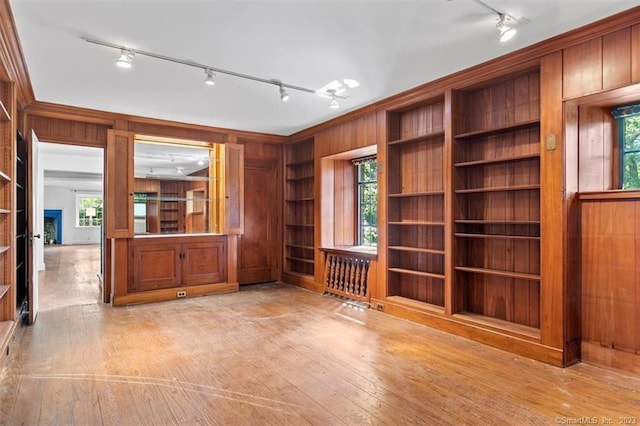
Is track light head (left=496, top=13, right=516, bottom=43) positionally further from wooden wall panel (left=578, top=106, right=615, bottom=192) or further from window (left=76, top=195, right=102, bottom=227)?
window (left=76, top=195, right=102, bottom=227)

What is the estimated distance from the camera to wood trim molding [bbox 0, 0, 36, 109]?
257cm

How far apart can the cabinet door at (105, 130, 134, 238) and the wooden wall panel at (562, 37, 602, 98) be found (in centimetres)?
507

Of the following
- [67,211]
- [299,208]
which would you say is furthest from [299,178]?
[67,211]

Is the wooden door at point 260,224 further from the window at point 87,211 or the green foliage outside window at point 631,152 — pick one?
the window at point 87,211

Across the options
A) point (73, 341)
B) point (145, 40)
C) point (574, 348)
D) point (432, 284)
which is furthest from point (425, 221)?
point (73, 341)

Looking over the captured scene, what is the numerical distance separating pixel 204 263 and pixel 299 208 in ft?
6.34

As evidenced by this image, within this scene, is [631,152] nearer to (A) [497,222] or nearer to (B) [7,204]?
(A) [497,222]

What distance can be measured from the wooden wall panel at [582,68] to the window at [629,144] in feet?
1.56

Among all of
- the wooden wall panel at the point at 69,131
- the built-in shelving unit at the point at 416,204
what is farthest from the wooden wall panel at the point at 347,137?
the wooden wall panel at the point at 69,131

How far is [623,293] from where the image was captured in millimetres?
2934

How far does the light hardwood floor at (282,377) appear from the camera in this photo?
2.33 meters

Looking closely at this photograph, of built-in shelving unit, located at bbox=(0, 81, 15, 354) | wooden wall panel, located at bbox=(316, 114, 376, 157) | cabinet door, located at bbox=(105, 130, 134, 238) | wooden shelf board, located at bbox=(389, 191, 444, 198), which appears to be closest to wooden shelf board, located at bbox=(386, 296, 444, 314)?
wooden shelf board, located at bbox=(389, 191, 444, 198)

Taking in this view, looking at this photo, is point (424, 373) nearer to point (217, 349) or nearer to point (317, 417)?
point (317, 417)

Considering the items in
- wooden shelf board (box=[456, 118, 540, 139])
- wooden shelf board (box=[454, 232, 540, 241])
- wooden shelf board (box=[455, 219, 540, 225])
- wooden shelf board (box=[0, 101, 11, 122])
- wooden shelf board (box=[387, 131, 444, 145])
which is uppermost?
wooden shelf board (box=[387, 131, 444, 145])
